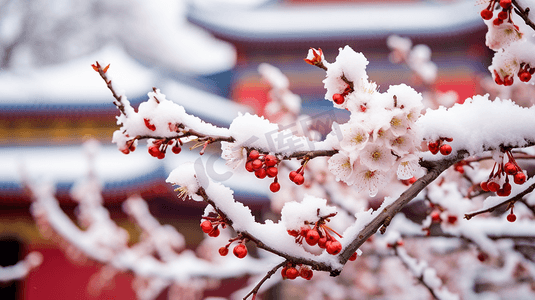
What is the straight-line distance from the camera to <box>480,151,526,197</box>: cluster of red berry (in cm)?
111

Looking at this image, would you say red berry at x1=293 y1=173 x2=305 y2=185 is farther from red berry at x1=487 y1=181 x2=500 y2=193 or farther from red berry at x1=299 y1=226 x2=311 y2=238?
red berry at x1=487 y1=181 x2=500 y2=193

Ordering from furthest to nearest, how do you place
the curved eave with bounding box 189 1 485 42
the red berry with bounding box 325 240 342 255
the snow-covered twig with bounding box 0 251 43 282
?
the curved eave with bounding box 189 1 485 42 → the snow-covered twig with bounding box 0 251 43 282 → the red berry with bounding box 325 240 342 255

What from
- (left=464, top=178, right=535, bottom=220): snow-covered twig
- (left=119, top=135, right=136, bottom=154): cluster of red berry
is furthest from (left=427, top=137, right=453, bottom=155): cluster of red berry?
(left=119, top=135, right=136, bottom=154): cluster of red berry

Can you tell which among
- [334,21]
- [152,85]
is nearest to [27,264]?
[152,85]

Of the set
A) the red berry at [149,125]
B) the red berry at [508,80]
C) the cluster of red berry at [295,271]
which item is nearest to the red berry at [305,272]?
the cluster of red berry at [295,271]

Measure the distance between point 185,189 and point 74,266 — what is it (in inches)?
336

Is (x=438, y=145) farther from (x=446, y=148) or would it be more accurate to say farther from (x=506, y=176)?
(x=506, y=176)

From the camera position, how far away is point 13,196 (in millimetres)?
8164

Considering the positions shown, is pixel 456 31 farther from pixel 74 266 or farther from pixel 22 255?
pixel 22 255

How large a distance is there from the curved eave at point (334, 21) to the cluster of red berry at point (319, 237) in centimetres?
1036

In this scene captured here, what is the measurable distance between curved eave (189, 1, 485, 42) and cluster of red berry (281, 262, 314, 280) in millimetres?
10369

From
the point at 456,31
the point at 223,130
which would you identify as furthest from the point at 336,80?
the point at 456,31

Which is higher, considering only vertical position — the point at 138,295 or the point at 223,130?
the point at 223,130

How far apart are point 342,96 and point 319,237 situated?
435 mm
